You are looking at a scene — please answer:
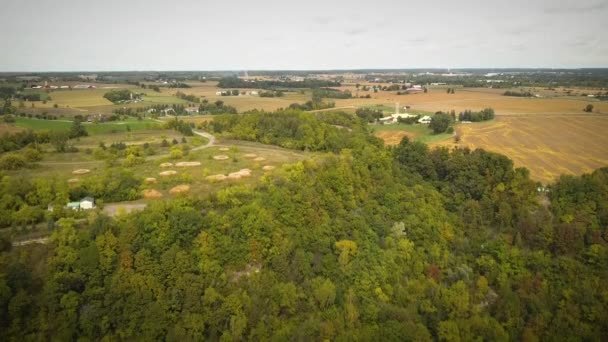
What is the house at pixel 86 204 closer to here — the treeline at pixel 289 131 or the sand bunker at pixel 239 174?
the sand bunker at pixel 239 174

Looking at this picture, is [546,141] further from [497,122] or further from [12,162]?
[12,162]

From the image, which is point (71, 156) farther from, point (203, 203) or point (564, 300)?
point (564, 300)

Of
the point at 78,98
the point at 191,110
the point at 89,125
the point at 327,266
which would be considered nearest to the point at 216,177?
the point at 327,266

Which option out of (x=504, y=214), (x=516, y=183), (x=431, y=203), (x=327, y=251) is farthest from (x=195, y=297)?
(x=516, y=183)

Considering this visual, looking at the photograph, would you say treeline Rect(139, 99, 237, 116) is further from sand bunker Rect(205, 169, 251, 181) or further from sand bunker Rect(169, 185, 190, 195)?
sand bunker Rect(169, 185, 190, 195)

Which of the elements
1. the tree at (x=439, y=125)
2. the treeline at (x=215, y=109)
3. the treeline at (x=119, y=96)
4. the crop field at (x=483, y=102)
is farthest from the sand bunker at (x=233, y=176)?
the treeline at (x=119, y=96)

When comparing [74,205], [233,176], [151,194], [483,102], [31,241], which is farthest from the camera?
[483,102]

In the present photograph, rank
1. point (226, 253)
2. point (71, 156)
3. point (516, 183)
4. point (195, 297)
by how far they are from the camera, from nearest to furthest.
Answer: point (195, 297), point (226, 253), point (516, 183), point (71, 156)

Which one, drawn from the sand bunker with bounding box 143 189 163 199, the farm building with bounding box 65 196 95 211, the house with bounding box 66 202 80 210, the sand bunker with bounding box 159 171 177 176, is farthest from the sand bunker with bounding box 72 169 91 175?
the house with bounding box 66 202 80 210
